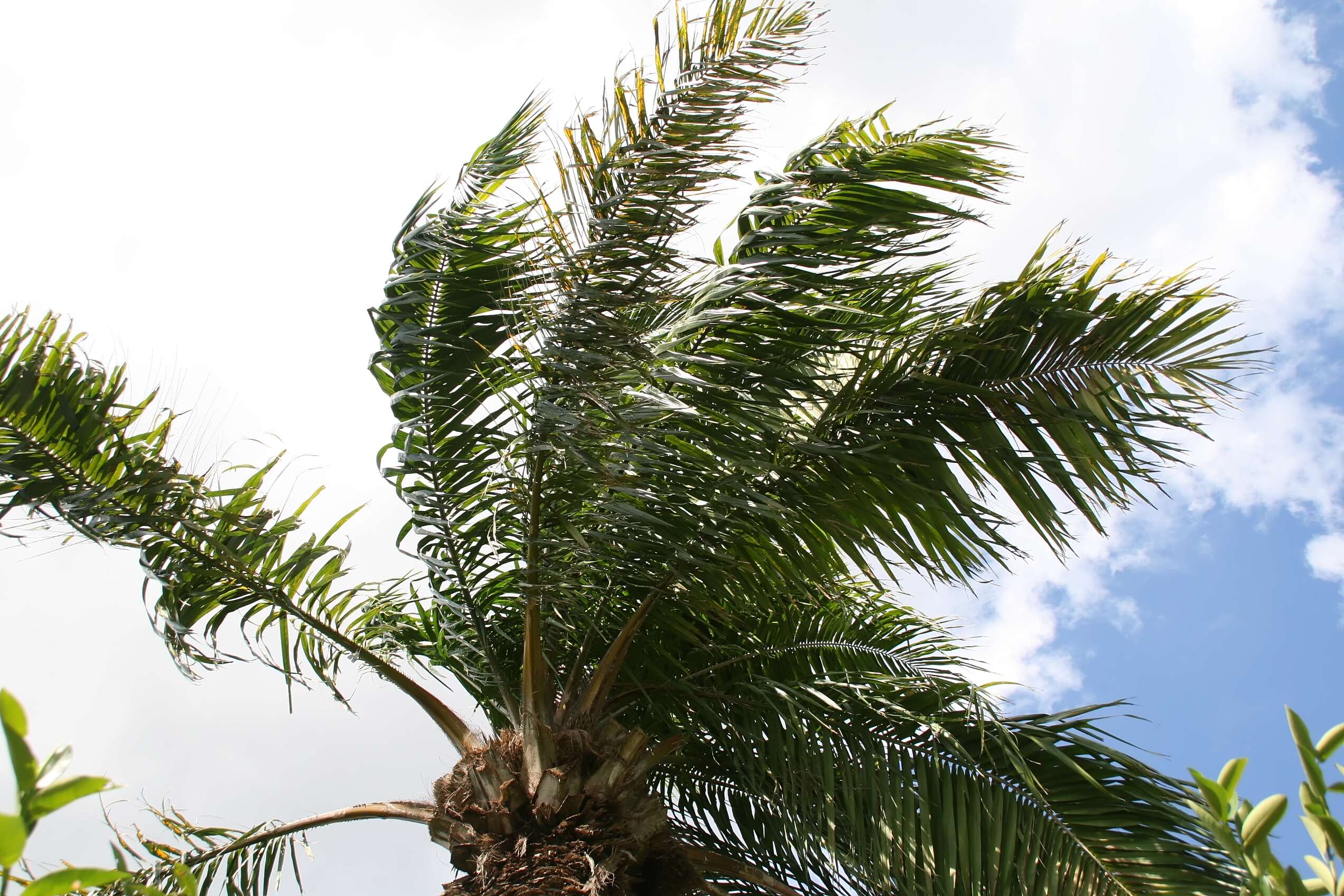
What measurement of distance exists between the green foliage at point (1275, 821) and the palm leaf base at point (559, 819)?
280 centimetres

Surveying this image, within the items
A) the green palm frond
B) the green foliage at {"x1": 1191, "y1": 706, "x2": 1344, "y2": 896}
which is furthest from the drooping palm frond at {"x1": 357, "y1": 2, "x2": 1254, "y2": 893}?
the green foliage at {"x1": 1191, "y1": 706, "x2": 1344, "y2": 896}

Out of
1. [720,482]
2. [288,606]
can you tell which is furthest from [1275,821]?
[288,606]

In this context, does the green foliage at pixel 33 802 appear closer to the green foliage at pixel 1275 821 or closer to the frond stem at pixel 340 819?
the green foliage at pixel 1275 821

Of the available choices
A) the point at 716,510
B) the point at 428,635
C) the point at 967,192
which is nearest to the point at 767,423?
the point at 716,510

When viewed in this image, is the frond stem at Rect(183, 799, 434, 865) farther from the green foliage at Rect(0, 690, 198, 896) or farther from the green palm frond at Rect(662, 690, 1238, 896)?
the green foliage at Rect(0, 690, 198, 896)

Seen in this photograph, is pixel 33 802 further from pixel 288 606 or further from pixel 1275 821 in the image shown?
pixel 288 606

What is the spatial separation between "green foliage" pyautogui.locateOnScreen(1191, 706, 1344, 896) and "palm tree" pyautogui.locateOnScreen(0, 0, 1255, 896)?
8.45 feet

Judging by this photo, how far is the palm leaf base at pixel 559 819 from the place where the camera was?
3432mm

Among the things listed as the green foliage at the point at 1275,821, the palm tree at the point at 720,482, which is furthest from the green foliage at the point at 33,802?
the palm tree at the point at 720,482

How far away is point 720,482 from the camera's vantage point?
12.1 feet

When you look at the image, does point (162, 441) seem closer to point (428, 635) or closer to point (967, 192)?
point (428, 635)

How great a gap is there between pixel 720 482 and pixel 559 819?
1.31 metres

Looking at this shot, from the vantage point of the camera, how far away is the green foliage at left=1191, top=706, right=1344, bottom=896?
795mm

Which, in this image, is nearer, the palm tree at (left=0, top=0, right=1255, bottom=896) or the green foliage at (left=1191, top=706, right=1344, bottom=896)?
the green foliage at (left=1191, top=706, right=1344, bottom=896)
